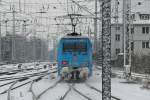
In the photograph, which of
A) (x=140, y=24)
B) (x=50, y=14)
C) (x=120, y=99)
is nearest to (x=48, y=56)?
(x=140, y=24)

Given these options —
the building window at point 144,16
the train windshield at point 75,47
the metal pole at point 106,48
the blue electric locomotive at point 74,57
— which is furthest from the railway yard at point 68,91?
the building window at point 144,16

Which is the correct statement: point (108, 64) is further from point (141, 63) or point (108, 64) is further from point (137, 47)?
point (137, 47)

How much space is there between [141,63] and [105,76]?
1209 inches

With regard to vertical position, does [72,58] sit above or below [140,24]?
below

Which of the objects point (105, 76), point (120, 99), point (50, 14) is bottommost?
point (120, 99)

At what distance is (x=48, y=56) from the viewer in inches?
3760

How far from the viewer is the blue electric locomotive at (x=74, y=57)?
942 inches

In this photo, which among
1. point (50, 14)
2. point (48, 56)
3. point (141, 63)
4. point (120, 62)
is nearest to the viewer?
point (141, 63)

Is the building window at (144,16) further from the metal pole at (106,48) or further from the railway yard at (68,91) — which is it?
the metal pole at (106,48)

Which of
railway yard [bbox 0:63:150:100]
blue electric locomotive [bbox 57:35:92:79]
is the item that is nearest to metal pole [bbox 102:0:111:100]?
railway yard [bbox 0:63:150:100]

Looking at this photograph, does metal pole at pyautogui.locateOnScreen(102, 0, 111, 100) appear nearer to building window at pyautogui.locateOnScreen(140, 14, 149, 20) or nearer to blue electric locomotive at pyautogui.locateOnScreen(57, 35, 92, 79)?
blue electric locomotive at pyautogui.locateOnScreen(57, 35, 92, 79)

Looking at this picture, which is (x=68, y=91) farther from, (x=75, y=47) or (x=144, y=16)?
(x=144, y=16)

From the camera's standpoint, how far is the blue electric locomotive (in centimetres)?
2392

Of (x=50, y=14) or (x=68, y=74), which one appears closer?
(x=68, y=74)
